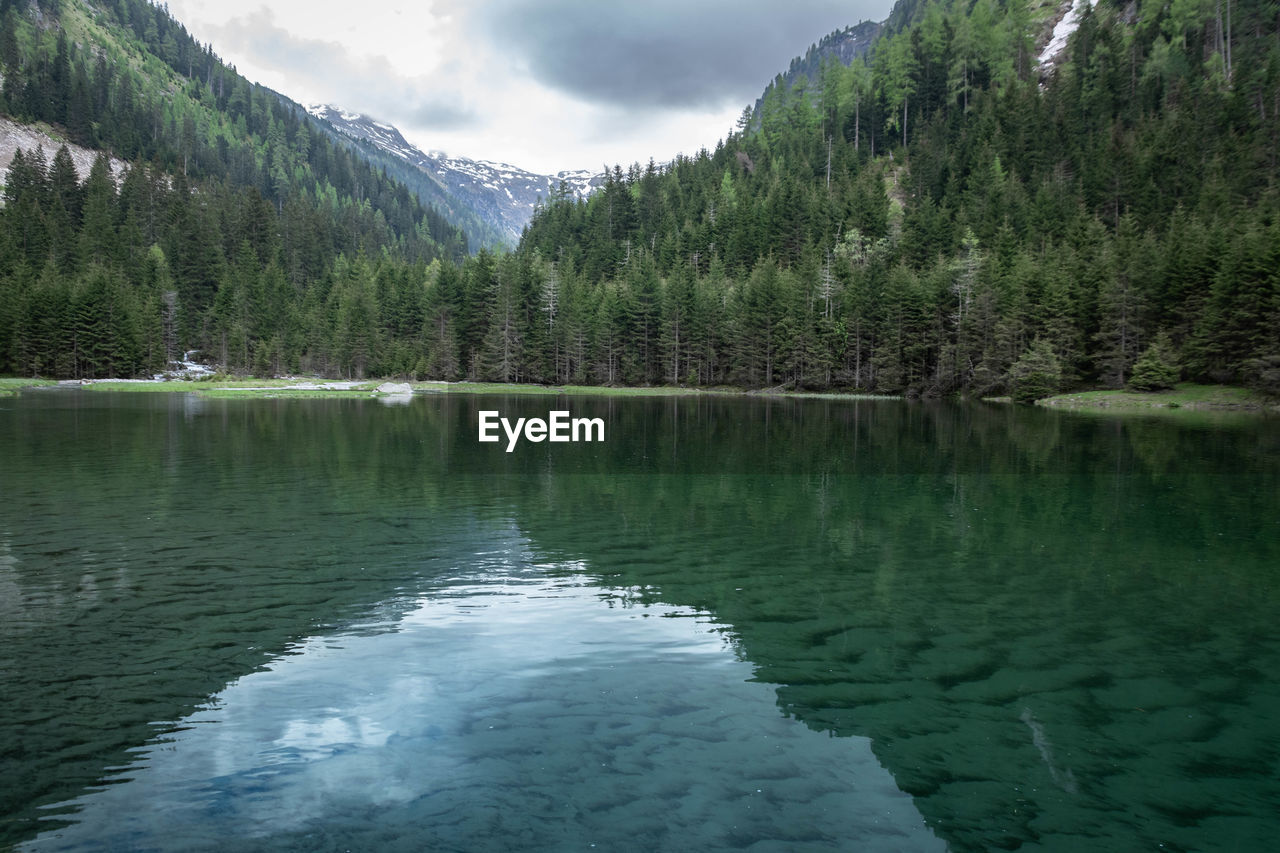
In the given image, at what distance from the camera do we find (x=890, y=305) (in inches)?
4451

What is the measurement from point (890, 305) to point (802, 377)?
56.5ft

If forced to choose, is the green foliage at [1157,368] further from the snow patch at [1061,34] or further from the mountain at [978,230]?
the snow patch at [1061,34]

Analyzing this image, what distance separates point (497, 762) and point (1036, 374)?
315ft

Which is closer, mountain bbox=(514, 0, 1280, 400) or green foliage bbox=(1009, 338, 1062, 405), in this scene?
mountain bbox=(514, 0, 1280, 400)

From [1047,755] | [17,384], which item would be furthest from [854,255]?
[1047,755]

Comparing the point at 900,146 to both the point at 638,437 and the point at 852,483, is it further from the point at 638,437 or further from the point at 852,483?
the point at 852,483

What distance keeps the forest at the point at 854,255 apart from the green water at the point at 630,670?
242ft

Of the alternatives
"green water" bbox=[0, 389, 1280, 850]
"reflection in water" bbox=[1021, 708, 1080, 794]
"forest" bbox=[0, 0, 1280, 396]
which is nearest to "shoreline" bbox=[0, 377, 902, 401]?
"forest" bbox=[0, 0, 1280, 396]

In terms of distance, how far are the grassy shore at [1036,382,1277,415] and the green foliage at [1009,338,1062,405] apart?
2.68 meters

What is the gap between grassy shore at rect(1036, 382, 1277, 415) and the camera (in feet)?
236

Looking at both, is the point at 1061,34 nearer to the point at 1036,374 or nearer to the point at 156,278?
the point at 1036,374

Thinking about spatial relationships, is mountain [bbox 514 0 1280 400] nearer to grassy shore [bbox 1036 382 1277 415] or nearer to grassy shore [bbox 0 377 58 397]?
grassy shore [bbox 1036 382 1277 415]

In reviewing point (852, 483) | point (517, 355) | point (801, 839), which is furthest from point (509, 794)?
point (517, 355)

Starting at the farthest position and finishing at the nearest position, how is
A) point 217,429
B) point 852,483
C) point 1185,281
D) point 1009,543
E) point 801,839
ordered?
point 1185,281, point 217,429, point 852,483, point 1009,543, point 801,839
